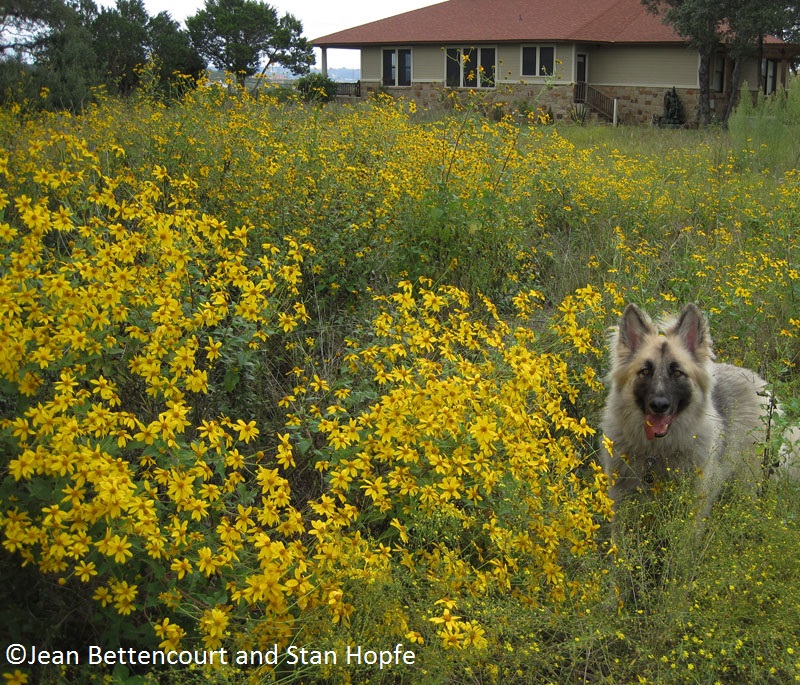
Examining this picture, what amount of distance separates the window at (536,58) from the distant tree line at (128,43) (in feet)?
42.1

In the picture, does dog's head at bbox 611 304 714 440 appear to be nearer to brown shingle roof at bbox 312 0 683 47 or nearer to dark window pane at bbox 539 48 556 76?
brown shingle roof at bbox 312 0 683 47

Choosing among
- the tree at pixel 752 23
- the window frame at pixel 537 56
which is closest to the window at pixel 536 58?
the window frame at pixel 537 56

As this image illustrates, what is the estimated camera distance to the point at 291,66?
152ft

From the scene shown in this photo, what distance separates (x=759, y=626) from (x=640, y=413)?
152 centimetres

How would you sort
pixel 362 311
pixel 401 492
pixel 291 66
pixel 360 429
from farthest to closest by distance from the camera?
pixel 291 66 < pixel 362 311 < pixel 360 429 < pixel 401 492

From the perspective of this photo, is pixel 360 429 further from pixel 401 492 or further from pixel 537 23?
pixel 537 23

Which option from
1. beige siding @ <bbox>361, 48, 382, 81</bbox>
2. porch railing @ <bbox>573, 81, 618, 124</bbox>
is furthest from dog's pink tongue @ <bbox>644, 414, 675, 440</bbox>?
beige siding @ <bbox>361, 48, 382, 81</bbox>

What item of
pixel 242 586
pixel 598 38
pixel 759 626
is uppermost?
pixel 598 38

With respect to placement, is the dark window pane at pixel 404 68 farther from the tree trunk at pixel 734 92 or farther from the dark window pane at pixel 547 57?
the tree trunk at pixel 734 92

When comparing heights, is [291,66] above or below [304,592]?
above

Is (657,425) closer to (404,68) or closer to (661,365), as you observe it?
(661,365)

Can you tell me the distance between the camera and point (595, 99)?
1436 inches

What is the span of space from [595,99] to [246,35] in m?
23.7

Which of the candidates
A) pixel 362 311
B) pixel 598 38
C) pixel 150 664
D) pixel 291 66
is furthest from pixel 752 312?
pixel 291 66
